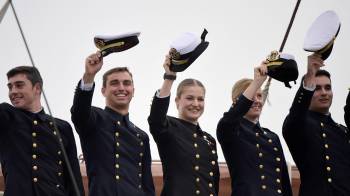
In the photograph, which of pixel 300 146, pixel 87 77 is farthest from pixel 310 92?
pixel 87 77

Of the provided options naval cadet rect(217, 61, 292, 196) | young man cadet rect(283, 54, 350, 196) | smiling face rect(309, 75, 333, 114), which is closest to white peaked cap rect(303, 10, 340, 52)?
young man cadet rect(283, 54, 350, 196)

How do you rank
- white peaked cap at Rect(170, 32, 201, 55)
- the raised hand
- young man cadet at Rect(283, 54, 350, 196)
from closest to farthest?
the raised hand → white peaked cap at Rect(170, 32, 201, 55) → young man cadet at Rect(283, 54, 350, 196)

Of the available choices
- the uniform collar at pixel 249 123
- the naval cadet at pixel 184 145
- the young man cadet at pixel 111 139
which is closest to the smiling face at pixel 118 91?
the young man cadet at pixel 111 139

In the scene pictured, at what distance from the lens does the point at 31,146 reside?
9.55 ft

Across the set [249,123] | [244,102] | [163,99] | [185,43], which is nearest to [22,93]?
[163,99]

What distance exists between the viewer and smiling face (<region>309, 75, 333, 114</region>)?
131 inches

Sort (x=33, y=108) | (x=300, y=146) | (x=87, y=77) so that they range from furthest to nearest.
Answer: (x=300, y=146) < (x=33, y=108) < (x=87, y=77)

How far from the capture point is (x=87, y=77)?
9.30 ft

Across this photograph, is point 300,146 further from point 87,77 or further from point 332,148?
point 87,77

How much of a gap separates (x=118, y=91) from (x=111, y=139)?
0.25m

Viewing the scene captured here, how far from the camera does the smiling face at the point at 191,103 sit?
3.29 meters

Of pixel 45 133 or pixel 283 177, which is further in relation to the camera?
pixel 283 177

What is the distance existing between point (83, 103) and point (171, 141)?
0.50m

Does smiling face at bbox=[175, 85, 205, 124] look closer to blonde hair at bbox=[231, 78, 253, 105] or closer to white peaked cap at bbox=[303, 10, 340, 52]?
blonde hair at bbox=[231, 78, 253, 105]
